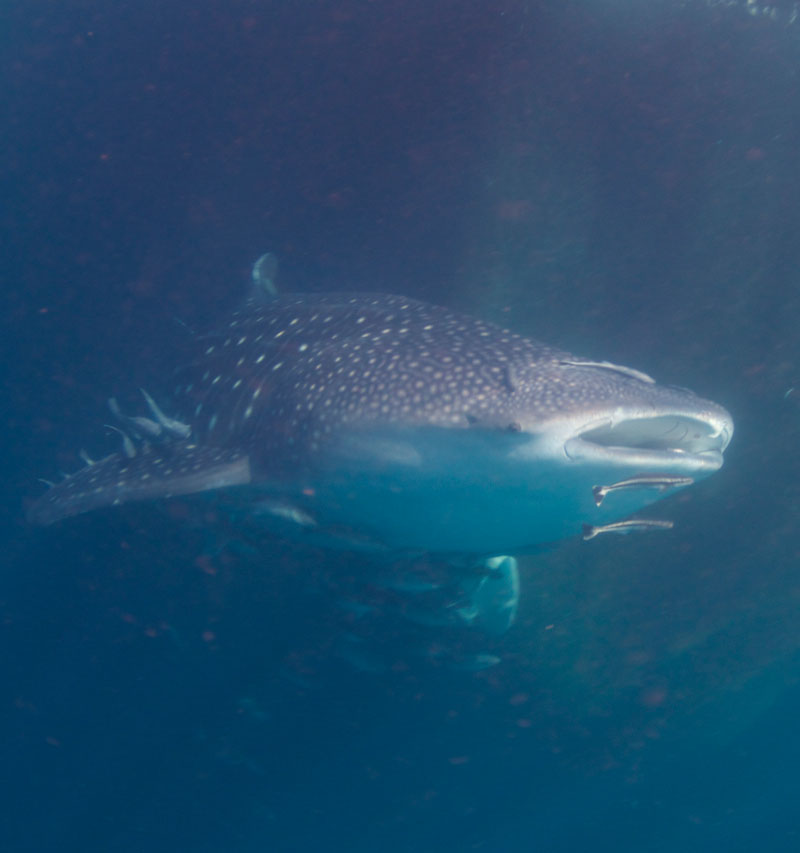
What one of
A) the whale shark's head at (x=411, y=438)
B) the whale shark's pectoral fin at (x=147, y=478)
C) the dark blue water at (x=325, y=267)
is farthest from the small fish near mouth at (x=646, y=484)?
the dark blue water at (x=325, y=267)

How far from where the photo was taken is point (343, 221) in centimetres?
773

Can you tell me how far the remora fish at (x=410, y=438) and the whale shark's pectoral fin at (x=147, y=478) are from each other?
0.06 feet

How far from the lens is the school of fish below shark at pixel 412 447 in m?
3.33

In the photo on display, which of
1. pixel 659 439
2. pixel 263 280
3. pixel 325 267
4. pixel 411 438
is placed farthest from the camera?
pixel 325 267

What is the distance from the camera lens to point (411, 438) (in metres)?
3.88

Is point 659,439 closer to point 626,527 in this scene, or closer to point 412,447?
point 626,527

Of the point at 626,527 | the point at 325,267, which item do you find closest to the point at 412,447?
the point at 626,527

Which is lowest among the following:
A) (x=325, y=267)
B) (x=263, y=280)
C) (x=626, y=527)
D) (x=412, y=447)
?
(x=626, y=527)

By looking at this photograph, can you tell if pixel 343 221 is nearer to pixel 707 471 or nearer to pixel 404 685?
pixel 707 471

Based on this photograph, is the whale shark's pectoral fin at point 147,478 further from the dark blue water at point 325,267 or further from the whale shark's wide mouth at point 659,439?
the whale shark's wide mouth at point 659,439

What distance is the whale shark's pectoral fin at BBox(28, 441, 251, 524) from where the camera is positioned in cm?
491

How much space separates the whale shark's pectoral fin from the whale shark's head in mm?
19

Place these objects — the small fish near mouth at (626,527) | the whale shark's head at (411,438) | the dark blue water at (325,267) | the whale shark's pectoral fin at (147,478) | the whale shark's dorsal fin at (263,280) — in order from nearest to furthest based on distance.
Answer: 1. the whale shark's head at (411,438)
2. the small fish near mouth at (626,527)
3. the whale shark's pectoral fin at (147,478)
4. the dark blue water at (325,267)
5. the whale shark's dorsal fin at (263,280)

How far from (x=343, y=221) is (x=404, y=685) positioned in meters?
8.60
